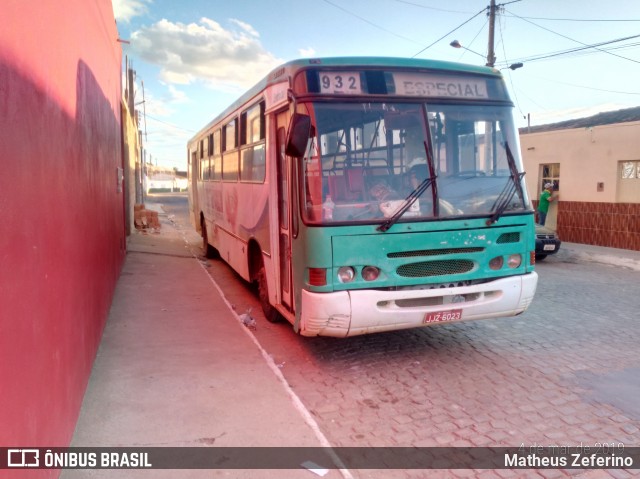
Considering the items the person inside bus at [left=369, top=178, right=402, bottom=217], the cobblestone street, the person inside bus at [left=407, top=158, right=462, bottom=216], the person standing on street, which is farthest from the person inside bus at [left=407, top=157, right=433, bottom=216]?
the person standing on street

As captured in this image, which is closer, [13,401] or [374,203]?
[13,401]

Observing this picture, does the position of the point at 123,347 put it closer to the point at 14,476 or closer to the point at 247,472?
the point at 247,472

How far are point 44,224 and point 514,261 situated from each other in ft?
14.4

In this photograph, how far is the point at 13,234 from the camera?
7.74 ft

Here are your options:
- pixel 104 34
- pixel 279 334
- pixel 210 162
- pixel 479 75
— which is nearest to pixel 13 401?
pixel 279 334

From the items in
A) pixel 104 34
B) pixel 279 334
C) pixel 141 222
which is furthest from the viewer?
pixel 141 222

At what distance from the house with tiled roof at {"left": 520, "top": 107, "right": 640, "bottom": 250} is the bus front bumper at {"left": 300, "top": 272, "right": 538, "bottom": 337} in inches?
437

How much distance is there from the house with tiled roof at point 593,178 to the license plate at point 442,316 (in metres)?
11.6

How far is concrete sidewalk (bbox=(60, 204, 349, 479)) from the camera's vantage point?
376 centimetres

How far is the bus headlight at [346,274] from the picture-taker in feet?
15.5

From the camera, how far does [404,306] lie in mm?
4883

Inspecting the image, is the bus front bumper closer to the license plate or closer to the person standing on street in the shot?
the license plate

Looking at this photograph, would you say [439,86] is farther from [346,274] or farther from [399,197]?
[346,274]

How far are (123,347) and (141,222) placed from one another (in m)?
14.2
